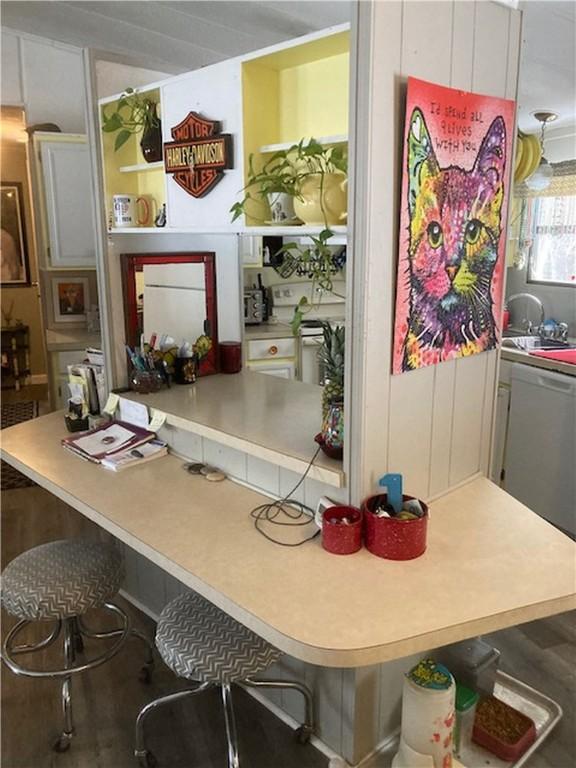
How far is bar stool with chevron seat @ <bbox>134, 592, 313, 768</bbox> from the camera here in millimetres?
1579

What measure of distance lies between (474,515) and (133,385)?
1.25 metres

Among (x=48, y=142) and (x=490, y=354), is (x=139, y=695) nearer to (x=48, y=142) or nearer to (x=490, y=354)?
(x=490, y=354)

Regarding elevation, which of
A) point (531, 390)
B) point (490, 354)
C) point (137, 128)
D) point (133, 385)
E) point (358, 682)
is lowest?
point (358, 682)

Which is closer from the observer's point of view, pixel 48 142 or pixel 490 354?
pixel 490 354

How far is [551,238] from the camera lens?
3902 millimetres

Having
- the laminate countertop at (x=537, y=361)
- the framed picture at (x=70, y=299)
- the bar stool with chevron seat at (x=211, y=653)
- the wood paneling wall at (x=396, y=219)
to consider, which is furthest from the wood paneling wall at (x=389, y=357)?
the framed picture at (x=70, y=299)

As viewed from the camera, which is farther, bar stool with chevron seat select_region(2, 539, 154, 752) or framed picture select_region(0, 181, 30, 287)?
framed picture select_region(0, 181, 30, 287)

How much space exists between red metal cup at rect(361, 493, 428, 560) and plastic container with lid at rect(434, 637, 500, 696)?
64cm

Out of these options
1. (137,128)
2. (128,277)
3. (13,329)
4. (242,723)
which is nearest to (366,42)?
(137,128)

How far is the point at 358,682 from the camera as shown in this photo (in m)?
1.62

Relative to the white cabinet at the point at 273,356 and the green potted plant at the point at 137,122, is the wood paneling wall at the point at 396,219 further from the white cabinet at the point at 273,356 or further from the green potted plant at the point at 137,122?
the white cabinet at the point at 273,356

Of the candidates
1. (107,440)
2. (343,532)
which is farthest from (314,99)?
(107,440)

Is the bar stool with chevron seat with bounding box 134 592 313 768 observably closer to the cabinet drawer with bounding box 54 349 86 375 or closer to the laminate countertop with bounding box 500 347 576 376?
the laminate countertop with bounding box 500 347 576 376

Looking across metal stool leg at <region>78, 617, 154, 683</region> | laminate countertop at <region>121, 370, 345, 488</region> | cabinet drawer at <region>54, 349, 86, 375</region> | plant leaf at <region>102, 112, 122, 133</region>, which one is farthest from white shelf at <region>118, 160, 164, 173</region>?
cabinet drawer at <region>54, 349, 86, 375</region>
